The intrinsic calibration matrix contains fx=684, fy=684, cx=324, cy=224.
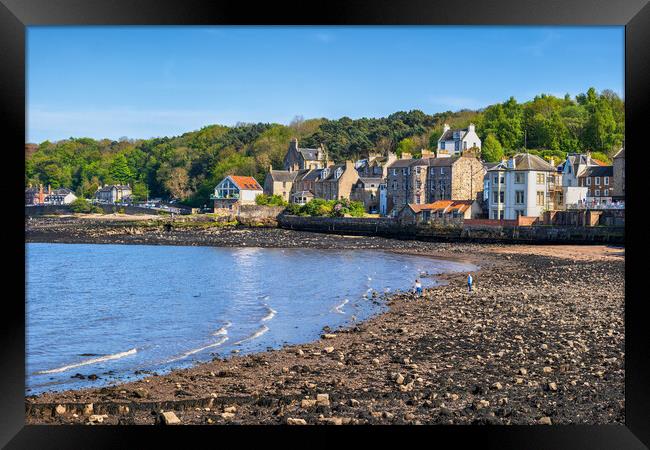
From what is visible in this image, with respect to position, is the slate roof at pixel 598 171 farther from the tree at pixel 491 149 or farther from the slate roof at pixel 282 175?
the slate roof at pixel 282 175

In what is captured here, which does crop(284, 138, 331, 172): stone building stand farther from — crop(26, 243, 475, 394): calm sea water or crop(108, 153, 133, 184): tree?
crop(26, 243, 475, 394): calm sea water

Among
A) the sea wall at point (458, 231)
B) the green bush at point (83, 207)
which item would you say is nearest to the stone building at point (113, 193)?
the green bush at point (83, 207)

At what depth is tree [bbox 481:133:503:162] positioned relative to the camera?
117 ft

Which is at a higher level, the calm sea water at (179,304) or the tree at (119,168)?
the tree at (119,168)

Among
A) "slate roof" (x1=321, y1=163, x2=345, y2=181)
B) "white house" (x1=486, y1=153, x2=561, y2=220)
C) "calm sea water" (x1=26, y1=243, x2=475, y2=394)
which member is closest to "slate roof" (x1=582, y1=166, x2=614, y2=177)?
"white house" (x1=486, y1=153, x2=561, y2=220)

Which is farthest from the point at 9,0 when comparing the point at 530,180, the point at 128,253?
the point at 530,180

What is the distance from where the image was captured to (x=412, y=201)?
119 ft

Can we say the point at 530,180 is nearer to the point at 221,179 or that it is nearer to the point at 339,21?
the point at 221,179

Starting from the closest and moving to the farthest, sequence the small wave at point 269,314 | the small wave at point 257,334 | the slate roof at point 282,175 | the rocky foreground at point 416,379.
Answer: the rocky foreground at point 416,379, the small wave at point 257,334, the small wave at point 269,314, the slate roof at point 282,175

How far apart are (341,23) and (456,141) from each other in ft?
106

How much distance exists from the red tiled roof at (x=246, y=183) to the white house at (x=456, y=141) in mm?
12659

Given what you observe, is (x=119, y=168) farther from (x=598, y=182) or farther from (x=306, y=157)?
(x=598, y=182)

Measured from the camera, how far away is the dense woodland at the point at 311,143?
27016 mm

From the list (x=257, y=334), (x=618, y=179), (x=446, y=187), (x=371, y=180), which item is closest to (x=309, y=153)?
(x=371, y=180)
